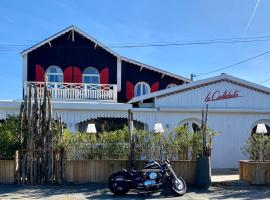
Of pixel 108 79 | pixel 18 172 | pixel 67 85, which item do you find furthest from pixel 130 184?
pixel 108 79

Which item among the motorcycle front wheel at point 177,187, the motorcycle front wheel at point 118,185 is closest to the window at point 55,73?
the motorcycle front wheel at point 118,185

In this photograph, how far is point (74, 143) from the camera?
47.7 ft

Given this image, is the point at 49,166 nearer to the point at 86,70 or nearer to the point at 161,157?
the point at 161,157

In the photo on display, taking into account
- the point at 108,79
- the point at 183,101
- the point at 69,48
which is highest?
the point at 69,48

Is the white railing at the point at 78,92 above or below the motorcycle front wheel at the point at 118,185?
above

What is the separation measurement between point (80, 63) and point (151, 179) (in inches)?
592

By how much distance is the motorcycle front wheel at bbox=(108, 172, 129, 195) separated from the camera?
1253cm

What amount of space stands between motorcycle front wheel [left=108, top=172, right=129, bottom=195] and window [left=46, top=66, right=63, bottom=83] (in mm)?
14183

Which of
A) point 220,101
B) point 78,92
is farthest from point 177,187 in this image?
point 78,92

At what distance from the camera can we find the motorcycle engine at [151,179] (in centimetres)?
1245

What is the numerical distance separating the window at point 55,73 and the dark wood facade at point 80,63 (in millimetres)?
188

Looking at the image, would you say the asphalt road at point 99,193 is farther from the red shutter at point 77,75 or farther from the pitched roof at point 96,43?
the pitched roof at point 96,43

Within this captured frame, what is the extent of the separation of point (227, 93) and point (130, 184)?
367 inches

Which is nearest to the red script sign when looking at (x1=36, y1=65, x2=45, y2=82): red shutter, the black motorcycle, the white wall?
the white wall
